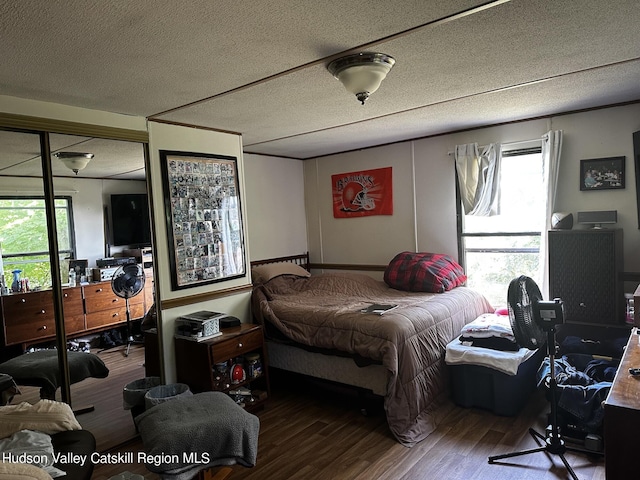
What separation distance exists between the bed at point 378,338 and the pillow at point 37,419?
1780 mm

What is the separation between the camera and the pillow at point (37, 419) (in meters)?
2.06

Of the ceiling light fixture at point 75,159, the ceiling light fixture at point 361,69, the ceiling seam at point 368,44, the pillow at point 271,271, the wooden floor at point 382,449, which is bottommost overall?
the wooden floor at point 382,449

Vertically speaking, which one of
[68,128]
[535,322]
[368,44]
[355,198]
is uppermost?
[368,44]

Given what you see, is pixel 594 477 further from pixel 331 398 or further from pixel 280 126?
pixel 280 126

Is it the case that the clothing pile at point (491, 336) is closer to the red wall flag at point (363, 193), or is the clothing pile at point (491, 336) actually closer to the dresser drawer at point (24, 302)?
the red wall flag at point (363, 193)

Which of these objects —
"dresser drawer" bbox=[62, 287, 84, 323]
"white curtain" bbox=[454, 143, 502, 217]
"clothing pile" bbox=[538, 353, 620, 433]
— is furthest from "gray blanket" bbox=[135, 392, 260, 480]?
"white curtain" bbox=[454, 143, 502, 217]

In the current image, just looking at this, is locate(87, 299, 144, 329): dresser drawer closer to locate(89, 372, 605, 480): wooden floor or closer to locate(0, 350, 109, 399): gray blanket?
locate(0, 350, 109, 399): gray blanket

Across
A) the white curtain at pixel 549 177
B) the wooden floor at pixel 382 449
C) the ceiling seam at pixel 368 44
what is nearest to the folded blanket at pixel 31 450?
the wooden floor at pixel 382 449

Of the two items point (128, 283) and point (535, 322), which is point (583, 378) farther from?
point (128, 283)

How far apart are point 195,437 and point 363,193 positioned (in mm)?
3678

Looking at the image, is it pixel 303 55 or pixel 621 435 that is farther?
pixel 303 55

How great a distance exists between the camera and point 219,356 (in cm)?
325

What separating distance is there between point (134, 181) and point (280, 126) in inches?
51.3

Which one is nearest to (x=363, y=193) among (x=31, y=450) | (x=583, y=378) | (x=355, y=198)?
(x=355, y=198)
